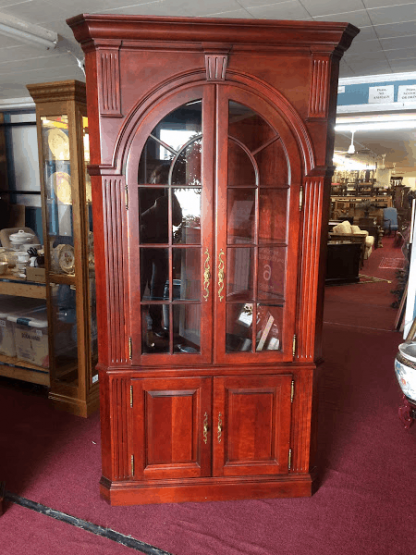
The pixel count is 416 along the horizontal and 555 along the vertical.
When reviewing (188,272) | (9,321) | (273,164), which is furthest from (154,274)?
(9,321)

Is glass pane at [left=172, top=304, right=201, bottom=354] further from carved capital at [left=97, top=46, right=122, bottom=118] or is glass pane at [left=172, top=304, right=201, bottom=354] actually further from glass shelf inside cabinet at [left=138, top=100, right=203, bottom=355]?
carved capital at [left=97, top=46, right=122, bottom=118]

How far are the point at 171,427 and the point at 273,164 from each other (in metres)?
1.41

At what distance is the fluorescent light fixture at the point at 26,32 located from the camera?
324 centimetres

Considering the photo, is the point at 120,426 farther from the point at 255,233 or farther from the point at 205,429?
the point at 255,233

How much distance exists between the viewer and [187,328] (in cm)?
230

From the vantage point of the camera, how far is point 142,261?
2219mm

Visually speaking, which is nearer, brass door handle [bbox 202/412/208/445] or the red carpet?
the red carpet

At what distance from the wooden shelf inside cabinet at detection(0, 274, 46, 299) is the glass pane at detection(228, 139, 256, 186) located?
194 centimetres

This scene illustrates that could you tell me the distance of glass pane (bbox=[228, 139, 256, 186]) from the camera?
7.06 ft

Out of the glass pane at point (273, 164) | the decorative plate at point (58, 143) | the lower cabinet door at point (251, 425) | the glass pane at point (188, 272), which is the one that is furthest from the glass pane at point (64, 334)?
the glass pane at point (273, 164)

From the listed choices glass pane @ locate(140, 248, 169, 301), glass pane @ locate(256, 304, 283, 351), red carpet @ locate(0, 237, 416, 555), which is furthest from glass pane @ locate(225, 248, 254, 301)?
red carpet @ locate(0, 237, 416, 555)

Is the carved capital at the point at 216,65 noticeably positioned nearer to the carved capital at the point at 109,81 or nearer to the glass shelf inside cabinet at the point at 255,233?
the glass shelf inside cabinet at the point at 255,233

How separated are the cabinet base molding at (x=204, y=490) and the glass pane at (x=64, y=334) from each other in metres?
1.16

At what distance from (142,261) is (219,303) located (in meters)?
0.42
